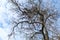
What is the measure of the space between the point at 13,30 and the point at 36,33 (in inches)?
67.2

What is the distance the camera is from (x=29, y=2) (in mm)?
24203

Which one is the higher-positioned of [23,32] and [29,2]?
[29,2]

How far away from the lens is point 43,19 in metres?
23.8

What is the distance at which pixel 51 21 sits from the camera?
24016 millimetres

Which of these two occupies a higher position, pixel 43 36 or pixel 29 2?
pixel 29 2

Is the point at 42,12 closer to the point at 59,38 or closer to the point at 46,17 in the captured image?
the point at 46,17

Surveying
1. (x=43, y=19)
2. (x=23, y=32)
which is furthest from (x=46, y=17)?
(x=23, y=32)

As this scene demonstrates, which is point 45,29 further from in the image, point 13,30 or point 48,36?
point 13,30

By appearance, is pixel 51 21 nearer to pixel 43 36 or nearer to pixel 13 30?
pixel 43 36

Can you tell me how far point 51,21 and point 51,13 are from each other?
54 cm

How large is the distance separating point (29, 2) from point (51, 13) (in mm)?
1690

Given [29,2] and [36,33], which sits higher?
[29,2]

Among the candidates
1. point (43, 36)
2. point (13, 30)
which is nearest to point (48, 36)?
point (43, 36)

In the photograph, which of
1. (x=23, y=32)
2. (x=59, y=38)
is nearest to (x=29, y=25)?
(x=23, y=32)
